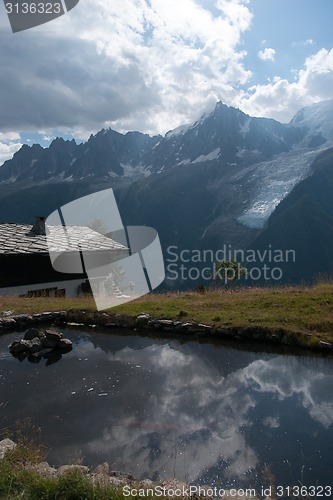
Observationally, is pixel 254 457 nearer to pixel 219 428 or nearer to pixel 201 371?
pixel 219 428

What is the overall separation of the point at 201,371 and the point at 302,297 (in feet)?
25.8

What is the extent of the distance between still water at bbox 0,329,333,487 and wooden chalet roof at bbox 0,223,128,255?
46.2ft

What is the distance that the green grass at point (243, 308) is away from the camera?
45.4 feet

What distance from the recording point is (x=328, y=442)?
23.5 ft

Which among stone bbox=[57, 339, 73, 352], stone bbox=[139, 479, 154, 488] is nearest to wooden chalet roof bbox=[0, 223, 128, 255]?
stone bbox=[57, 339, 73, 352]

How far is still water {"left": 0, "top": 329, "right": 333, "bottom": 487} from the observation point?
669cm

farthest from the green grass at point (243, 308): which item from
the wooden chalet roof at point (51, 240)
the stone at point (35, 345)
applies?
the wooden chalet roof at point (51, 240)

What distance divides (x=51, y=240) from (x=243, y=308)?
17.9 meters

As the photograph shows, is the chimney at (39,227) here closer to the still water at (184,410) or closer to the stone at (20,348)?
the still water at (184,410)

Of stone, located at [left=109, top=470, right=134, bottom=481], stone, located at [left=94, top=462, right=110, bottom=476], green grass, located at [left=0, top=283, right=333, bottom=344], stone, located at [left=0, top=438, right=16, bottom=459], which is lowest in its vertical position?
green grass, located at [left=0, top=283, right=333, bottom=344]

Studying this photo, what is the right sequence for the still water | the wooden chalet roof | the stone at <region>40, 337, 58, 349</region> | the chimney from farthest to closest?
the chimney
the wooden chalet roof
the stone at <region>40, 337, 58, 349</region>
the still water

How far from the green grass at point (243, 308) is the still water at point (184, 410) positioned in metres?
1.89

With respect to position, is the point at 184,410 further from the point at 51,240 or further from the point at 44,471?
the point at 51,240

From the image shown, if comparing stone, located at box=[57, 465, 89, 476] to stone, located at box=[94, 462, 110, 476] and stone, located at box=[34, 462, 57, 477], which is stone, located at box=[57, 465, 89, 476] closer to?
stone, located at box=[34, 462, 57, 477]
